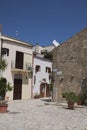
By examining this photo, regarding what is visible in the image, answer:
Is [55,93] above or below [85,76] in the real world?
below

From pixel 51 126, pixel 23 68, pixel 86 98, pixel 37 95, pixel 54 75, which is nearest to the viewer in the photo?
pixel 51 126

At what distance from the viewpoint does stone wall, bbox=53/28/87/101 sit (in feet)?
75.7

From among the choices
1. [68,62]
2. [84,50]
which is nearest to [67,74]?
[68,62]

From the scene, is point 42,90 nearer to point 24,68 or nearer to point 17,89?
point 24,68

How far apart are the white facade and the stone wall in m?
5.38

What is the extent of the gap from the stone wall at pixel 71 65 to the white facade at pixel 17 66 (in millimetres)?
5383

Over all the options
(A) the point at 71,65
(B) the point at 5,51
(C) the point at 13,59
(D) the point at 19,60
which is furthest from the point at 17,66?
(A) the point at 71,65

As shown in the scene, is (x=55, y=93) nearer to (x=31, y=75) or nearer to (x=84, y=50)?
(x=84, y=50)

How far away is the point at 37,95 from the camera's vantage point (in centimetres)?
3194

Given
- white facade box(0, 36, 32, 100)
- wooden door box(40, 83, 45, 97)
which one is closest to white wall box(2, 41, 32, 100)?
white facade box(0, 36, 32, 100)

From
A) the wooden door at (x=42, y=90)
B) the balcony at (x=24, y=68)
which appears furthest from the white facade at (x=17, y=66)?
the wooden door at (x=42, y=90)

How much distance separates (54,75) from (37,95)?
7.70 meters

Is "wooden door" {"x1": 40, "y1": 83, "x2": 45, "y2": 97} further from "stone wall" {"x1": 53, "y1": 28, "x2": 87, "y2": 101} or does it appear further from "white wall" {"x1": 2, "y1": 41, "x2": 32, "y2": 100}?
"stone wall" {"x1": 53, "y1": 28, "x2": 87, "y2": 101}

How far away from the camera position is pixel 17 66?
93.4 feet
